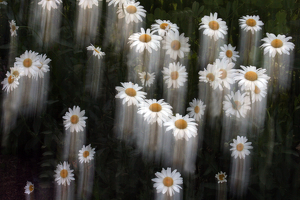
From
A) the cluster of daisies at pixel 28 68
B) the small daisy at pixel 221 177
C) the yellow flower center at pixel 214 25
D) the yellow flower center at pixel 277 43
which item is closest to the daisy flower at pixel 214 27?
the yellow flower center at pixel 214 25

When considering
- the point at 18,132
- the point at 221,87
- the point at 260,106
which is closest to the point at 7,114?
the point at 18,132

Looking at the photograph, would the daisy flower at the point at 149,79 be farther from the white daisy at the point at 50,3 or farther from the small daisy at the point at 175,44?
the white daisy at the point at 50,3

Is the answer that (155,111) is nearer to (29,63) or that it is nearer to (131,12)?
(131,12)

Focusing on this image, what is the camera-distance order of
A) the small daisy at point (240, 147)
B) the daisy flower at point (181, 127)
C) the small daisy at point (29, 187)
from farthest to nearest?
the small daisy at point (29, 187) → the small daisy at point (240, 147) → the daisy flower at point (181, 127)

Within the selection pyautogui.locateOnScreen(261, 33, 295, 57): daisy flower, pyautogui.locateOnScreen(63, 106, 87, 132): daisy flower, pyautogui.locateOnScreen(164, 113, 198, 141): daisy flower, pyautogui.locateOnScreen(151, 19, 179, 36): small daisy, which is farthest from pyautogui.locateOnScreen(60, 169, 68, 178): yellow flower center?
pyautogui.locateOnScreen(261, 33, 295, 57): daisy flower

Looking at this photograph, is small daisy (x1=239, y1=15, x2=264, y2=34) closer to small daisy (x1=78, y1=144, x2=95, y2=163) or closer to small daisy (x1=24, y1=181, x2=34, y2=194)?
small daisy (x1=78, y1=144, x2=95, y2=163)

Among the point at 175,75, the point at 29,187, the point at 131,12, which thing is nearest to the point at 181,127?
the point at 175,75

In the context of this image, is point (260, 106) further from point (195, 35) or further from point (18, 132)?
Answer: point (18, 132)

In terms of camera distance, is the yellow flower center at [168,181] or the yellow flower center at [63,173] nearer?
the yellow flower center at [168,181]
